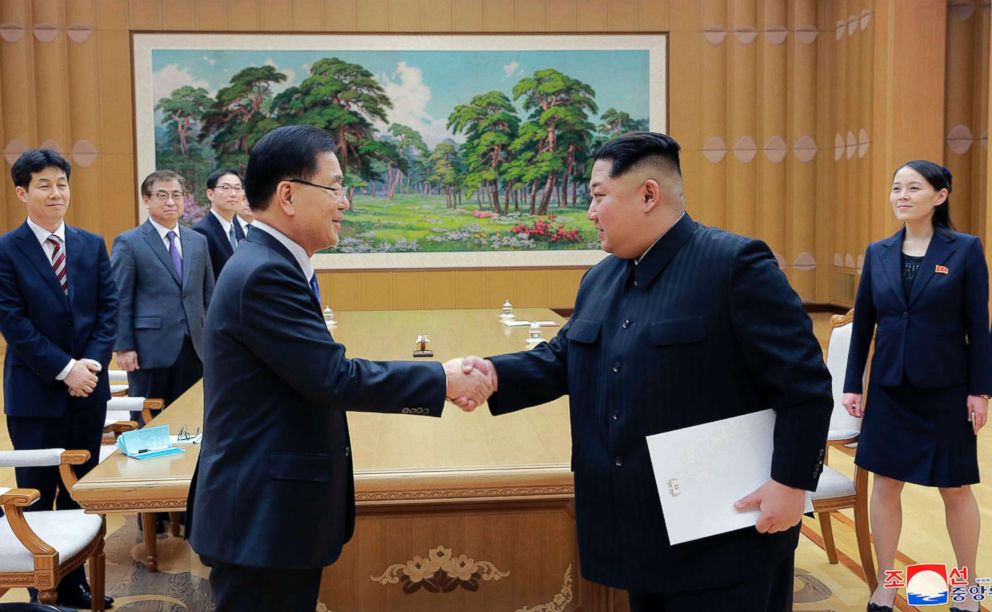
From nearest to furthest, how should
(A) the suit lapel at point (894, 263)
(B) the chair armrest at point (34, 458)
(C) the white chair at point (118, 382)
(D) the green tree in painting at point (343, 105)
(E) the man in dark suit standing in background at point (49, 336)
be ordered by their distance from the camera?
(B) the chair armrest at point (34, 458), (A) the suit lapel at point (894, 263), (E) the man in dark suit standing in background at point (49, 336), (C) the white chair at point (118, 382), (D) the green tree in painting at point (343, 105)

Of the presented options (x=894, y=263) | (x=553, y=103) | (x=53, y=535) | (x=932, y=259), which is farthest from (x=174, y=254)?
(x=553, y=103)

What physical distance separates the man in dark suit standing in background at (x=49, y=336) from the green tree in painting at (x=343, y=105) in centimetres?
805

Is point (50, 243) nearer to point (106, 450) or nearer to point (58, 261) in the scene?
point (58, 261)

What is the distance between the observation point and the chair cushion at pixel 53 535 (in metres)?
3.04

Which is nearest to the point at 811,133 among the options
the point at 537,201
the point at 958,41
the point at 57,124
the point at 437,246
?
the point at 958,41

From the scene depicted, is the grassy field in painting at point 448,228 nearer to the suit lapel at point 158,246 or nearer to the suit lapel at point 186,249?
the suit lapel at point 186,249

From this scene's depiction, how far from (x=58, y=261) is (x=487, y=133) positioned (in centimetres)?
875

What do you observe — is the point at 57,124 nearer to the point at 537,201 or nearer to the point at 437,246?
the point at 437,246

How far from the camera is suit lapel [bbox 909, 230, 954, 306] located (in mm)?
3621

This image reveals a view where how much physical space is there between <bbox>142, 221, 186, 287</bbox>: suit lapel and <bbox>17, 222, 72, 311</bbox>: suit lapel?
3.86ft

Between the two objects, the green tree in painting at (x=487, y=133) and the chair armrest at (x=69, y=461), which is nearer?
the chair armrest at (x=69, y=461)

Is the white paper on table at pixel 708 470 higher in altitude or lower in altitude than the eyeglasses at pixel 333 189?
lower

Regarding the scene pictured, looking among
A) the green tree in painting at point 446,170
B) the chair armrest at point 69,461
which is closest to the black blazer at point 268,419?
the chair armrest at point 69,461

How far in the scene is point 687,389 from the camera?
196 centimetres
